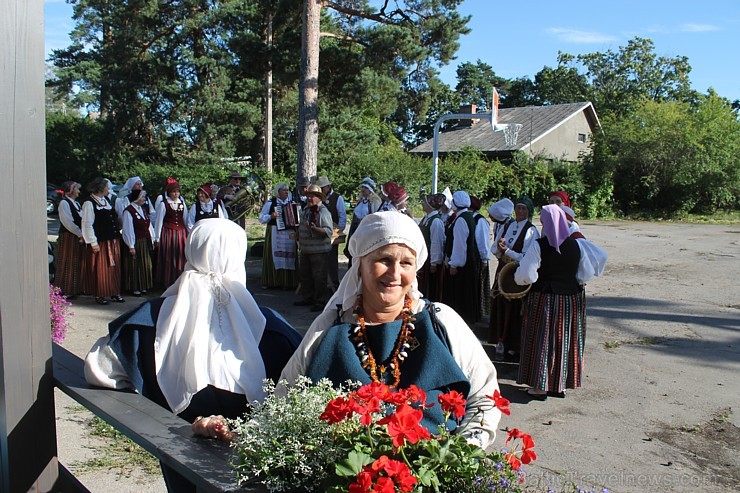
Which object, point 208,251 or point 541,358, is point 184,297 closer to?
point 208,251

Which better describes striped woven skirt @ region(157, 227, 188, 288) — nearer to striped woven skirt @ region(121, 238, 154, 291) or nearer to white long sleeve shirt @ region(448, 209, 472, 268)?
striped woven skirt @ region(121, 238, 154, 291)

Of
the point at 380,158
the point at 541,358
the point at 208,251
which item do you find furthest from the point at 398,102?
the point at 208,251

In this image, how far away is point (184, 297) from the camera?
258 cm

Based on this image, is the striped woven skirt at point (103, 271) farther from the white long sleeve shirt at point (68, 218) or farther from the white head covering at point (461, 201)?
the white head covering at point (461, 201)

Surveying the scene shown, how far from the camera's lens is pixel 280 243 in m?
10.6

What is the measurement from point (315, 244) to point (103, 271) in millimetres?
3200

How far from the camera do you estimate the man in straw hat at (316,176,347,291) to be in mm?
9883

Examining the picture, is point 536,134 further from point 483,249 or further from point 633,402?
point 633,402

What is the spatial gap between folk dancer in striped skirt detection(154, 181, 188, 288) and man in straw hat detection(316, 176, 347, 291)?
2452 millimetres

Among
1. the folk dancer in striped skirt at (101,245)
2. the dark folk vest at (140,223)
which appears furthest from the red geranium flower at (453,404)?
the dark folk vest at (140,223)

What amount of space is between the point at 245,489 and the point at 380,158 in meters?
28.0

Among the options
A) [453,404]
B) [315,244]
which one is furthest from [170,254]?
[453,404]

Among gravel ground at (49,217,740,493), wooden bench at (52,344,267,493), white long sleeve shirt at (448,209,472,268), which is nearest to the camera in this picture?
wooden bench at (52,344,267,493)

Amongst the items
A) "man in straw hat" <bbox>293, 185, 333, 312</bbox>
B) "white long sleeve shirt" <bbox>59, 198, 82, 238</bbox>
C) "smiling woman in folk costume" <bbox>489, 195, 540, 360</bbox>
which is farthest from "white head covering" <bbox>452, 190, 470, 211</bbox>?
"white long sleeve shirt" <bbox>59, 198, 82, 238</bbox>
